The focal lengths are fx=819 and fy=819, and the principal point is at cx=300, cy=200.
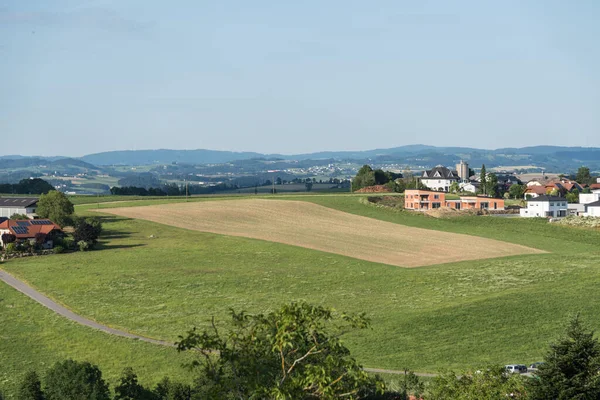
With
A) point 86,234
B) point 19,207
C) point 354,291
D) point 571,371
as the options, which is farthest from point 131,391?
point 19,207

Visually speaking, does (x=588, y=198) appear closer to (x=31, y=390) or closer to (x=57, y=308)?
(x=57, y=308)

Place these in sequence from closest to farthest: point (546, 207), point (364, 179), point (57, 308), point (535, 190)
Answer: point (57, 308)
point (546, 207)
point (535, 190)
point (364, 179)

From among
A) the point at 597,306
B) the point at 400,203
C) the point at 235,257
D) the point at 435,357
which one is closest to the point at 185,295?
the point at 235,257

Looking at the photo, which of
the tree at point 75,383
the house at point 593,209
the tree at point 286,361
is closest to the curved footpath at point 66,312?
the tree at point 75,383

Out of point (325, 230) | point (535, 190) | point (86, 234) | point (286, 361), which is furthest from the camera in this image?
point (535, 190)

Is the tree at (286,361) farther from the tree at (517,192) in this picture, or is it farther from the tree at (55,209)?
the tree at (517,192)

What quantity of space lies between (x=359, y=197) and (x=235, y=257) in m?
63.9

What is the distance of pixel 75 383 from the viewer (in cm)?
4256

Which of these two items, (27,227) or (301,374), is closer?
(301,374)

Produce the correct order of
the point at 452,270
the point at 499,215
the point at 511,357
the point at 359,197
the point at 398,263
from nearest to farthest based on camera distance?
the point at 511,357 → the point at 452,270 → the point at 398,263 → the point at 499,215 → the point at 359,197

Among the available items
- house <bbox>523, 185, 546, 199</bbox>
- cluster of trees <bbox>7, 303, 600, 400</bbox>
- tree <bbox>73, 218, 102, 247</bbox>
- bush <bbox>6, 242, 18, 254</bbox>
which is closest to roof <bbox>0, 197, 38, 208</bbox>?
tree <bbox>73, 218, 102, 247</bbox>

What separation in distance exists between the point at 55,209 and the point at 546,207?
7254 cm

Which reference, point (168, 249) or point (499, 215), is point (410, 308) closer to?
point (168, 249)

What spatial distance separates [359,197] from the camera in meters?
150
